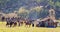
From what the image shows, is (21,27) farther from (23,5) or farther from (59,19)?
(59,19)

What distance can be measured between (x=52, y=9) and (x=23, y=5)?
56 cm

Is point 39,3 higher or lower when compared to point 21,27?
higher

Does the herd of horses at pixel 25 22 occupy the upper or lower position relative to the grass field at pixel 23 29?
upper

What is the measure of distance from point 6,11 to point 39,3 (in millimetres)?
651

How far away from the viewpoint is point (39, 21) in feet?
15.6

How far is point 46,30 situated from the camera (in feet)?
15.5

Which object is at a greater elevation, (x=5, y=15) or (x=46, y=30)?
(x=5, y=15)

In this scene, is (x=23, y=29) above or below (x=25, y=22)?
below

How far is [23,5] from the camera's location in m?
4.77

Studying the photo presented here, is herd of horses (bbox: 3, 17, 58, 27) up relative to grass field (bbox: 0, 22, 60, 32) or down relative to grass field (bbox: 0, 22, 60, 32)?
up

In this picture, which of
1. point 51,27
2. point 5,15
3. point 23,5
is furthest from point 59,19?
point 5,15

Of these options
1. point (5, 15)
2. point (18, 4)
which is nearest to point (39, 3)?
point (18, 4)

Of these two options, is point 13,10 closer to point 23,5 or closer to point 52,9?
point 23,5

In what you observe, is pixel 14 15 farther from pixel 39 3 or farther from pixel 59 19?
pixel 59 19
